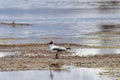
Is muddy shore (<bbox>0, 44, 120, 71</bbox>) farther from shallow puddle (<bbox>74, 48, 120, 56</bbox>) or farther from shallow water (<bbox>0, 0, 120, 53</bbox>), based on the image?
shallow water (<bbox>0, 0, 120, 53</bbox>)

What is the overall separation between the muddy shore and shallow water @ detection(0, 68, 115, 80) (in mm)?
987

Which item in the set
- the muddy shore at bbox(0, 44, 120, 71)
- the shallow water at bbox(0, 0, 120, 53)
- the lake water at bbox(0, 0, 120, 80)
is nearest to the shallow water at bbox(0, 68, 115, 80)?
the lake water at bbox(0, 0, 120, 80)

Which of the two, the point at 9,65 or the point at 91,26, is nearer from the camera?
the point at 9,65

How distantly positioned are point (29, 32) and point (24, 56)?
18.2m

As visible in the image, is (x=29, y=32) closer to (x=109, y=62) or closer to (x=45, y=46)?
(x=45, y=46)

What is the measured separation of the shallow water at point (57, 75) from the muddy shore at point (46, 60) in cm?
99

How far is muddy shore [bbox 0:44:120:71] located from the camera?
26.8 metres

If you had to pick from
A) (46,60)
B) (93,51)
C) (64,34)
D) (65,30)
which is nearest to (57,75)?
(46,60)

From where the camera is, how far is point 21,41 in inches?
1604

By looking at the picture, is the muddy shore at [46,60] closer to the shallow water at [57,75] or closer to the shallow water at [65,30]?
the shallow water at [57,75]

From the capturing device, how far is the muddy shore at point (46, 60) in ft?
87.9

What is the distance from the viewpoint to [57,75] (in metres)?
24.5

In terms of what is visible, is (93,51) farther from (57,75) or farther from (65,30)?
Answer: (65,30)

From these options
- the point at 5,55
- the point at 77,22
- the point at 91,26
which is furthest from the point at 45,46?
the point at 77,22
